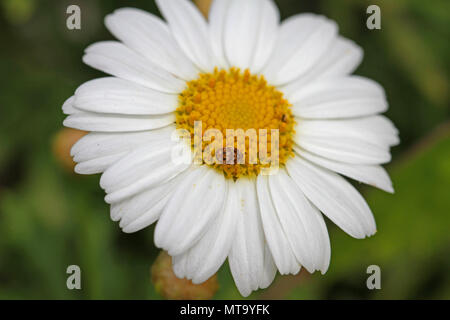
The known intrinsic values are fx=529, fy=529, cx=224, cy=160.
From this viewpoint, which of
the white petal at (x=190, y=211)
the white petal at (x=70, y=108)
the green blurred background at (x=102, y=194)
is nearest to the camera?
the white petal at (x=190, y=211)

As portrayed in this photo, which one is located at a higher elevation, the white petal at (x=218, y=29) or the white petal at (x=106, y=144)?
the white petal at (x=218, y=29)

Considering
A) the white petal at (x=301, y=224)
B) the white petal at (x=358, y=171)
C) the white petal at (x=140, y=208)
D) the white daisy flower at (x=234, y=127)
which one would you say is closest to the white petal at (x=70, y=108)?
the white daisy flower at (x=234, y=127)

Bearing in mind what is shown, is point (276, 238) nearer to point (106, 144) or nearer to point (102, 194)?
point (106, 144)

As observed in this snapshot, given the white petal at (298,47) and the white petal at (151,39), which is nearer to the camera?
the white petal at (151,39)

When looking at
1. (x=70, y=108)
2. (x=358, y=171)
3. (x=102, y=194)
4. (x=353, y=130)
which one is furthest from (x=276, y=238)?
(x=102, y=194)

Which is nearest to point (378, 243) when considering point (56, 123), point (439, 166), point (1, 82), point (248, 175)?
point (439, 166)

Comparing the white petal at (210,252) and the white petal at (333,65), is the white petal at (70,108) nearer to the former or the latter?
the white petal at (210,252)

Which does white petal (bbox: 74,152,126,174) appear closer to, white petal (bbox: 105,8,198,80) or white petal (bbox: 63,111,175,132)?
white petal (bbox: 63,111,175,132)
